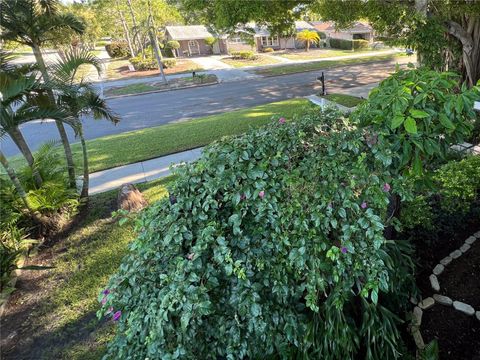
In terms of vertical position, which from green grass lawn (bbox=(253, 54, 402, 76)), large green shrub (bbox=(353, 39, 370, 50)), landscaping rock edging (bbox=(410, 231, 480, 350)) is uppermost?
large green shrub (bbox=(353, 39, 370, 50))

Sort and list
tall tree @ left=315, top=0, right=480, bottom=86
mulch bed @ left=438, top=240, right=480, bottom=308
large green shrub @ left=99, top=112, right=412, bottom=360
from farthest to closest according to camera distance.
→ tall tree @ left=315, top=0, right=480, bottom=86 < mulch bed @ left=438, top=240, right=480, bottom=308 < large green shrub @ left=99, top=112, right=412, bottom=360

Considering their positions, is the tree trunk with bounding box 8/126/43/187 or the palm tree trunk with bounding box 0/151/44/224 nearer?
the palm tree trunk with bounding box 0/151/44/224

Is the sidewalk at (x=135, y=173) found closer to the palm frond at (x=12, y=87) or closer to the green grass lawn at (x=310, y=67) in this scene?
the palm frond at (x=12, y=87)

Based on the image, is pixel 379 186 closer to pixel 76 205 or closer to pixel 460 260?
pixel 460 260

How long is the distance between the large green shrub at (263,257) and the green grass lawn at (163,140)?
17.3 feet

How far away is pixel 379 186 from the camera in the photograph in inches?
82.3

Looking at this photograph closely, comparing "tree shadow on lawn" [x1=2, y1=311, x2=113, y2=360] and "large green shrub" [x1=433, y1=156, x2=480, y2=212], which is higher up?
"large green shrub" [x1=433, y1=156, x2=480, y2=212]

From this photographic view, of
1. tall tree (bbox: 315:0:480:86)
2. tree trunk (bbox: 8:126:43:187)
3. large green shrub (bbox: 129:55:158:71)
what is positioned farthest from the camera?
large green shrub (bbox: 129:55:158:71)

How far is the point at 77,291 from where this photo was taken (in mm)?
4000

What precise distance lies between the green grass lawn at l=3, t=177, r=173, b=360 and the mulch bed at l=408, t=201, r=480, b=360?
126 inches

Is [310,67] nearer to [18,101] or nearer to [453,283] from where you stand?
[18,101]

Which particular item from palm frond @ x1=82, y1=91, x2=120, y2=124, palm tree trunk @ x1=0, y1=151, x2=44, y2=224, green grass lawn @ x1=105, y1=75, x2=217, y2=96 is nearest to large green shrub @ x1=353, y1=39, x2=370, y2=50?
green grass lawn @ x1=105, y1=75, x2=217, y2=96

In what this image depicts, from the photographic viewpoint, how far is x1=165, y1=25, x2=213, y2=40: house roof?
3288 centimetres

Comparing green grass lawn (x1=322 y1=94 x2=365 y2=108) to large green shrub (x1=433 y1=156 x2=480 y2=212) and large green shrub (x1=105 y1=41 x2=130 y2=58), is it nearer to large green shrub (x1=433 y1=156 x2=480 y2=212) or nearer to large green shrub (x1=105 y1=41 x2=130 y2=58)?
large green shrub (x1=433 y1=156 x2=480 y2=212)
